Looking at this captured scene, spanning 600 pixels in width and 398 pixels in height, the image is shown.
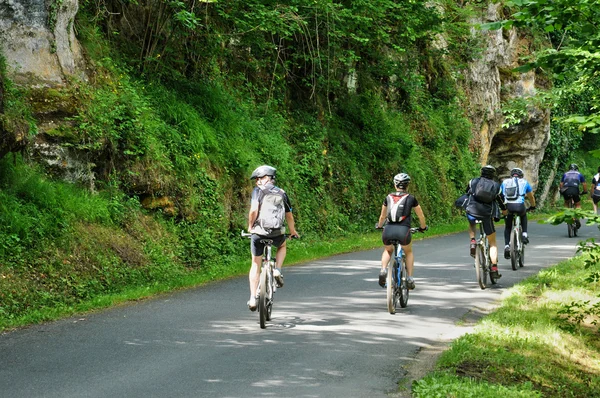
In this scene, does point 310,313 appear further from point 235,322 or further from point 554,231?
point 554,231

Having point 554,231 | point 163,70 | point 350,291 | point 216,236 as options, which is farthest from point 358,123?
point 350,291

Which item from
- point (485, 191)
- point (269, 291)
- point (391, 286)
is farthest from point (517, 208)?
point (269, 291)

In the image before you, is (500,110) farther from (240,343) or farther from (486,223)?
(240,343)

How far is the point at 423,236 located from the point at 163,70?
10.6 metres

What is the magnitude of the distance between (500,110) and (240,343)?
32969 mm

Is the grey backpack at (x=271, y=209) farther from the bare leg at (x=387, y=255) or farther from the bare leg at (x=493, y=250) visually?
the bare leg at (x=493, y=250)

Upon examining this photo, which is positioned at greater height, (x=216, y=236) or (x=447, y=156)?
(x=447, y=156)

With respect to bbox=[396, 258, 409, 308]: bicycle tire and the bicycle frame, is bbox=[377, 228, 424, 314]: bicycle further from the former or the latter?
the bicycle frame

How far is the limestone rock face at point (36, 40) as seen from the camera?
14.5m

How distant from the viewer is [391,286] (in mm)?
11023

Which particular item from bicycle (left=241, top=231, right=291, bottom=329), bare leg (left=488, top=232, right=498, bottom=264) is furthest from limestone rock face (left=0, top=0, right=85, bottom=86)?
bare leg (left=488, top=232, right=498, bottom=264)

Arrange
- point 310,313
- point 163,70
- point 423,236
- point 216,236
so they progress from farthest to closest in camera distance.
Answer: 1. point 423,236
2. point 163,70
3. point 216,236
4. point 310,313

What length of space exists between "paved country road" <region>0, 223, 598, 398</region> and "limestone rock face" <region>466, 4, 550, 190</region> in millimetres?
26148

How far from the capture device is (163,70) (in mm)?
19531
